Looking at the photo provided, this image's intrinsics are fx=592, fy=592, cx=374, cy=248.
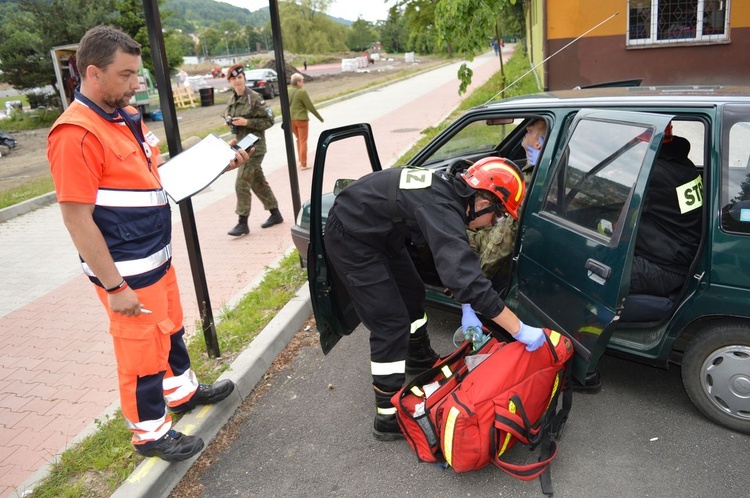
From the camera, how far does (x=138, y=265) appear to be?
2734mm

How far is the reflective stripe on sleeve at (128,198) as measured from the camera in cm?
257

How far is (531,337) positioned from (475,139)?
222 centimetres

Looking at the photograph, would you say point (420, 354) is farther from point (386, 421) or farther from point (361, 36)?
point (361, 36)

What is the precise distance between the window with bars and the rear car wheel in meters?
10.7

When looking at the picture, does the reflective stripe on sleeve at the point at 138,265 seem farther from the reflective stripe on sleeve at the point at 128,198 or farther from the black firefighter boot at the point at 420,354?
the black firefighter boot at the point at 420,354

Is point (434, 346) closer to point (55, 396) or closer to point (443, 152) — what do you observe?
point (443, 152)

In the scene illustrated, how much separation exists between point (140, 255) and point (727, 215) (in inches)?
108

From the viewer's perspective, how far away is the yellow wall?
11.6 meters

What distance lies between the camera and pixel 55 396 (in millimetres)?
3924

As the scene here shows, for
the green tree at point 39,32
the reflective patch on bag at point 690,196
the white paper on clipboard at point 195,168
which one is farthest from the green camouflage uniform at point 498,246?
the green tree at point 39,32

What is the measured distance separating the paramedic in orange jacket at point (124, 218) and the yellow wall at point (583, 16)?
10820 millimetres

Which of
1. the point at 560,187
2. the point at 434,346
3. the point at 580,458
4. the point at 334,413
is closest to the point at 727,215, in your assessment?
the point at 560,187

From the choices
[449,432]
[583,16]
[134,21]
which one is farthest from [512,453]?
[134,21]

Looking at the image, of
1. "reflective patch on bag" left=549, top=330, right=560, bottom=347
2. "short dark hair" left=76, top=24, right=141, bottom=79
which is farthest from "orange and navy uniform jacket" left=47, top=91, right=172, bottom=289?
"reflective patch on bag" left=549, top=330, right=560, bottom=347
